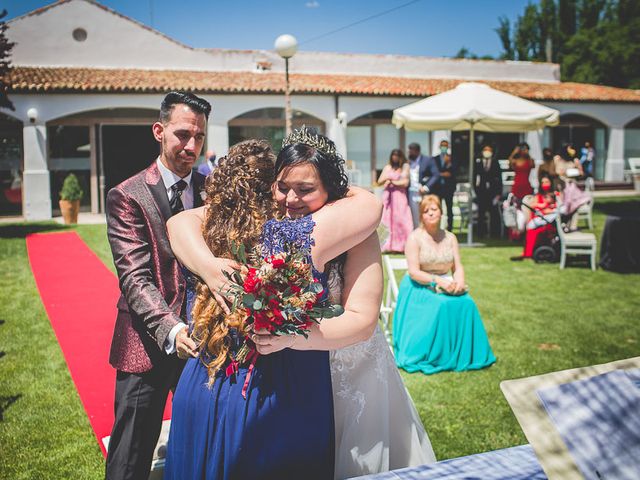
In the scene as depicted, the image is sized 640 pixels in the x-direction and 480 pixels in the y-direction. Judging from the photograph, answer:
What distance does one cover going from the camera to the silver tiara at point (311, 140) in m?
2.03

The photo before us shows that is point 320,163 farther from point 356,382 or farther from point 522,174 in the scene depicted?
point 522,174

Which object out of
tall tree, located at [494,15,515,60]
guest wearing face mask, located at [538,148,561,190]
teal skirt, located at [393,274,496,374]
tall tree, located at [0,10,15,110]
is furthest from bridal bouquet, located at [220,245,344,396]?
tall tree, located at [494,15,515,60]

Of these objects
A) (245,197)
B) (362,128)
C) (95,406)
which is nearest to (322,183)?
(245,197)

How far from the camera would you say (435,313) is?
5062 mm

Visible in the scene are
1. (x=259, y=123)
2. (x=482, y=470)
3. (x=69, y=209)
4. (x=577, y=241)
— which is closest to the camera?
(x=482, y=470)

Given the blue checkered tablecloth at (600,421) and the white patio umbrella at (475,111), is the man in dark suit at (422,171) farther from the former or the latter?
the blue checkered tablecloth at (600,421)

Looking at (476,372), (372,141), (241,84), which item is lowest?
(476,372)

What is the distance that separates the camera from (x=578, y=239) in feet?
30.6

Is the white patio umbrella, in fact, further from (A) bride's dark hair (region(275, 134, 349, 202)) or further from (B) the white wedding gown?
(A) bride's dark hair (region(275, 134, 349, 202))

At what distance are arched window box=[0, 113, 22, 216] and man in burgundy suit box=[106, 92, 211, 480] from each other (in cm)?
1861

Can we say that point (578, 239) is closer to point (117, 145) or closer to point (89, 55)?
point (117, 145)

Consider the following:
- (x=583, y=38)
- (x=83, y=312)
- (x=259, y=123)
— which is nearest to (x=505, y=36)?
(x=583, y=38)

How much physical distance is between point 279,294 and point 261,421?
541mm

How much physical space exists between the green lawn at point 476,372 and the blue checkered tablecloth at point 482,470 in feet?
6.43
